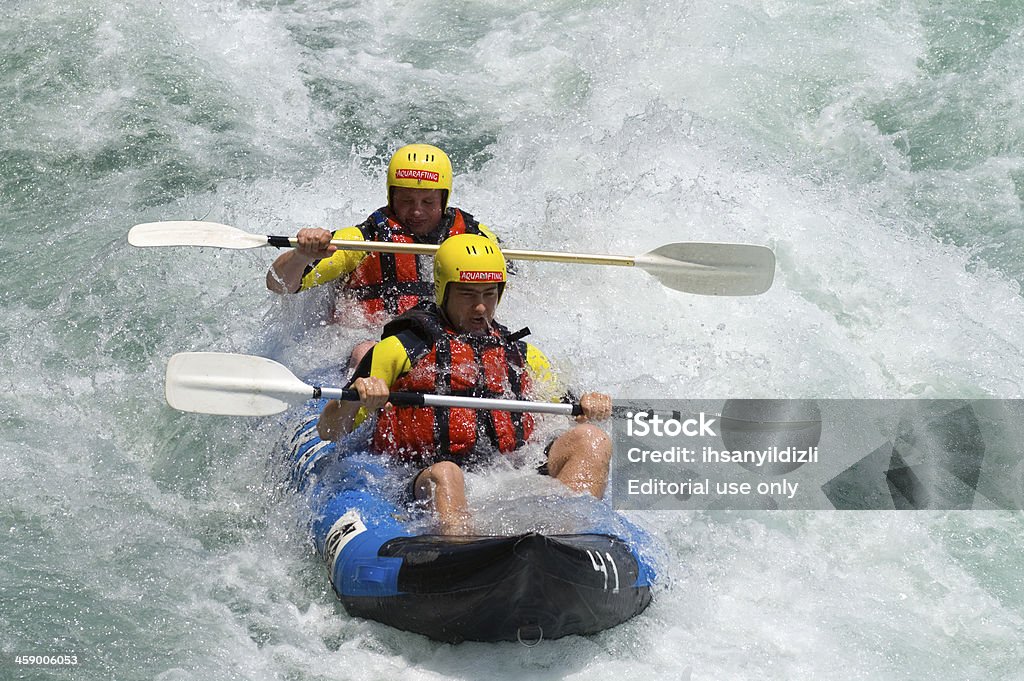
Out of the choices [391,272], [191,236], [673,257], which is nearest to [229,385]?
[191,236]

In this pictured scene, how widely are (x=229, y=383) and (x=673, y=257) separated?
2436 mm

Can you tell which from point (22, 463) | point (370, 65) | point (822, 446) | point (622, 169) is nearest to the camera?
point (22, 463)

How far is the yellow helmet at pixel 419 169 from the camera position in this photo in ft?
19.6

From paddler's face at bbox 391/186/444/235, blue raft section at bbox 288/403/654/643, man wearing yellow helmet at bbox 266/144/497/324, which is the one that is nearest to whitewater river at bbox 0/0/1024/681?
blue raft section at bbox 288/403/654/643

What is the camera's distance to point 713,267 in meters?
6.12

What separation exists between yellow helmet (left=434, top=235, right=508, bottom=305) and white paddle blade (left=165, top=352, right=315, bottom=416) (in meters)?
0.74

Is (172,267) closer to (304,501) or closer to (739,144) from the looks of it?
(304,501)

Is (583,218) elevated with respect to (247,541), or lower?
elevated

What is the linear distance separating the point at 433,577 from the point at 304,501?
40.2 inches

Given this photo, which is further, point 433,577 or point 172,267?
point 172,267

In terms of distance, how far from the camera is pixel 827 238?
24.4ft

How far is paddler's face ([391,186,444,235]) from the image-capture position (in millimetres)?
5996

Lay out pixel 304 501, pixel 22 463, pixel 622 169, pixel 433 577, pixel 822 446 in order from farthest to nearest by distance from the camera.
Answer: pixel 622 169 < pixel 822 446 < pixel 22 463 < pixel 304 501 < pixel 433 577

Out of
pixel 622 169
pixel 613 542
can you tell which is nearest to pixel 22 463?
pixel 613 542
